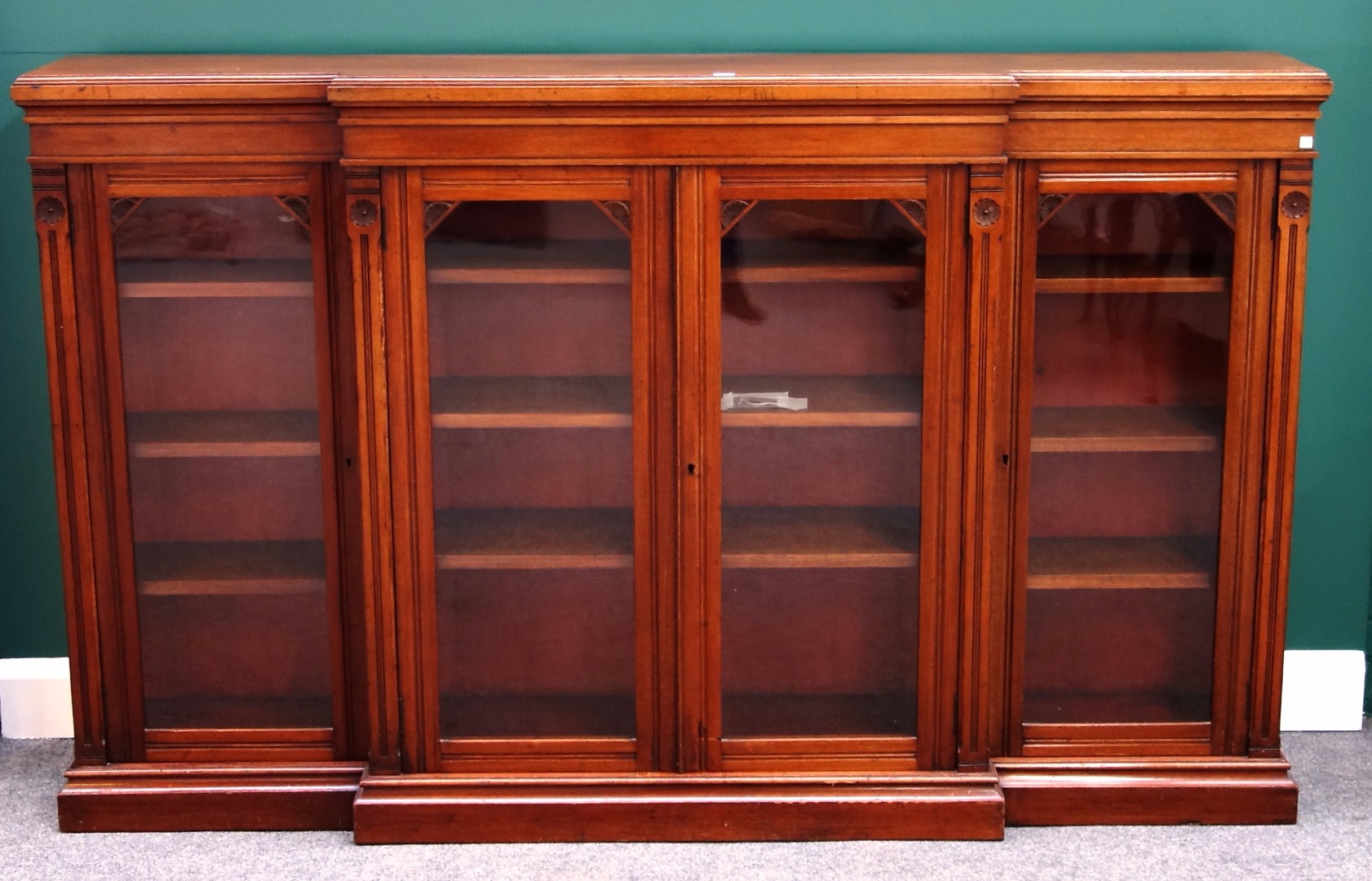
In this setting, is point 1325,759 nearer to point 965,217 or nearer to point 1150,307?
point 1150,307

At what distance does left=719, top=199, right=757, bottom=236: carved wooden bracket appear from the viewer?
2395 mm

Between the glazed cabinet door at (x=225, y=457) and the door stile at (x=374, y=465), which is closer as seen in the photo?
the door stile at (x=374, y=465)

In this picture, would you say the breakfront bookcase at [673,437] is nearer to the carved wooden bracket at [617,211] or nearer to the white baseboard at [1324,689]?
the carved wooden bracket at [617,211]

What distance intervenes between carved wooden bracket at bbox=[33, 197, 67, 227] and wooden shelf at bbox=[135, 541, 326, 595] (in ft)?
1.84

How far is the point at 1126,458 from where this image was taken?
2607 mm

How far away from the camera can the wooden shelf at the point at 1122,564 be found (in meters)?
2.62

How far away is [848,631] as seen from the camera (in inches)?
103

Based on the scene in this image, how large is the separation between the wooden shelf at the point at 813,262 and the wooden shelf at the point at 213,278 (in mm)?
705

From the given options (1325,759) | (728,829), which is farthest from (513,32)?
(1325,759)

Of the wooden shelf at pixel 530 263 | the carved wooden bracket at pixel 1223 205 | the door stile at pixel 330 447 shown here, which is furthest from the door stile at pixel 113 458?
the carved wooden bracket at pixel 1223 205

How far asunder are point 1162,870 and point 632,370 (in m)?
1.17

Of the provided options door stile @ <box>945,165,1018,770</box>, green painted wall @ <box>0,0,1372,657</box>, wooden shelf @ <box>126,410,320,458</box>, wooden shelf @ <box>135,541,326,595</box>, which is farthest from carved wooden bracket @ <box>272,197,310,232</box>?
door stile @ <box>945,165,1018,770</box>

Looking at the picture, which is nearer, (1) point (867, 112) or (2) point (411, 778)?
(1) point (867, 112)

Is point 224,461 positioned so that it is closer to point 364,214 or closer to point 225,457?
point 225,457
